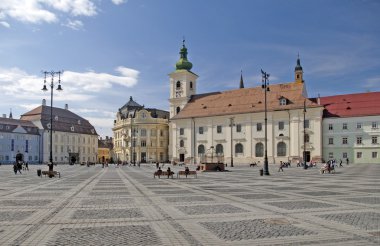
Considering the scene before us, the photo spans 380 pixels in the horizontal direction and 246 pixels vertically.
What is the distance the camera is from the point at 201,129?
282 ft

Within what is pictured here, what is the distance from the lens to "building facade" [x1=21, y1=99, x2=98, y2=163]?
105750 mm

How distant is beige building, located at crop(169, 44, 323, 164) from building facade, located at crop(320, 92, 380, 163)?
8.20ft

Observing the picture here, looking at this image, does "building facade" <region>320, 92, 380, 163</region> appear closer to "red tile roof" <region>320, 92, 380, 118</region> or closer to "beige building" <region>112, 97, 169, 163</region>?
"red tile roof" <region>320, 92, 380, 118</region>

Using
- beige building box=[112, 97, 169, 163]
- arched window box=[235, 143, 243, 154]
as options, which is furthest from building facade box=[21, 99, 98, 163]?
arched window box=[235, 143, 243, 154]

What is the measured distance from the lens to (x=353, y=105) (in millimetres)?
72062

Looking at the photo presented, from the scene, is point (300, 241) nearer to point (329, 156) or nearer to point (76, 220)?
point (76, 220)

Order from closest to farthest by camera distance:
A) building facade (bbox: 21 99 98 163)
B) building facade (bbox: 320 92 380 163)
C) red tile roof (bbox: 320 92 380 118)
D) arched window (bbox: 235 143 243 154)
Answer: building facade (bbox: 320 92 380 163) < red tile roof (bbox: 320 92 380 118) < arched window (bbox: 235 143 243 154) < building facade (bbox: 21 99 98 163)

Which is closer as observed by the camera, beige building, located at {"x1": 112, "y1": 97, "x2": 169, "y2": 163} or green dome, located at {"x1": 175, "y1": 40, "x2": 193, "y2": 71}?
green dome, located at {"x1": 175, "y1": 40, "x2": 193, "y2": 71}

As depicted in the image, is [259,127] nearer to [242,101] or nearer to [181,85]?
→ [242,101]

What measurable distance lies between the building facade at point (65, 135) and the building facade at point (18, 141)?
2324 millimetres

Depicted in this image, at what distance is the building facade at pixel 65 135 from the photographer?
106 m

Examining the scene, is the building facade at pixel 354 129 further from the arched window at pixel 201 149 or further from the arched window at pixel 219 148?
the arched window at pixel 201 149

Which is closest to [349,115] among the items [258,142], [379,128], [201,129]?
[379,128]

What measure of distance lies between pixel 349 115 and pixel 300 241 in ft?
221
